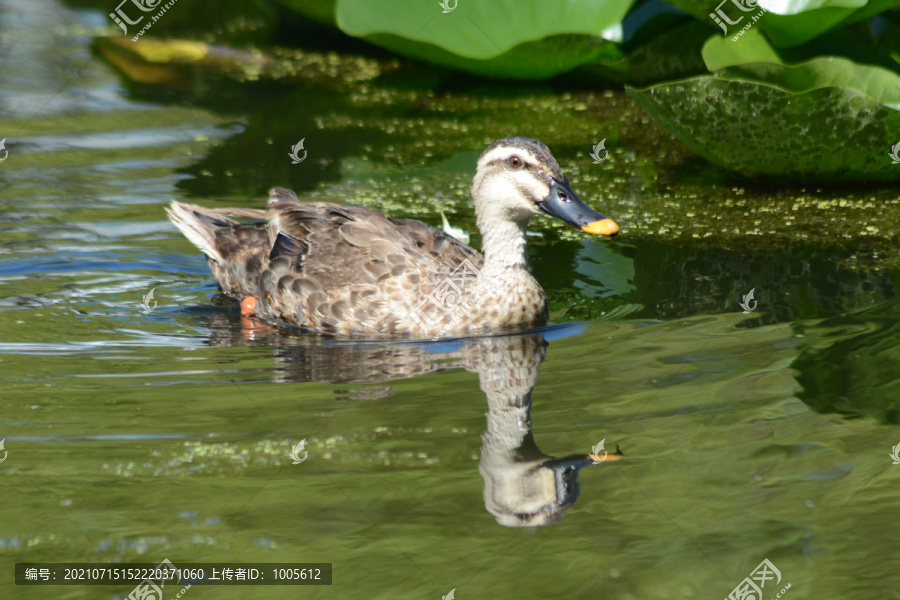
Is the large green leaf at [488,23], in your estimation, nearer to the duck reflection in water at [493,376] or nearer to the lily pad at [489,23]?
the lily pad at [489,23]

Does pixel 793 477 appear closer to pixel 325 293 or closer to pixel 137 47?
pixel 325 293

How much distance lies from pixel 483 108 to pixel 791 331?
16.4ft

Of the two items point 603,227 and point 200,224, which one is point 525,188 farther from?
point 200,224

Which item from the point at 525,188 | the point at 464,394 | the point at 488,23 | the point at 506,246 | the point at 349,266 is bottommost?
the point at 464,394

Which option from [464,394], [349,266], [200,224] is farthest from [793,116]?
[200,224]

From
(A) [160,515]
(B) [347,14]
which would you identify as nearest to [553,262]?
→ (B) [347,14]

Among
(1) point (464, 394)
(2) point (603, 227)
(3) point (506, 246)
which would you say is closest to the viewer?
(1) point (464, 394)

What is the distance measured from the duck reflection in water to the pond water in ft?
0.06

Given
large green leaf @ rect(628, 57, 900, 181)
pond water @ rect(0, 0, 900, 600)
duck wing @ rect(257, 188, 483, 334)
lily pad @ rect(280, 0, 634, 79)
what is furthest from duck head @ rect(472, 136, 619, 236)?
lily pad @ rect(280, 0, 634, 79)

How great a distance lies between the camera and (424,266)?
239 inches

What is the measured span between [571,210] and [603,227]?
264 mm

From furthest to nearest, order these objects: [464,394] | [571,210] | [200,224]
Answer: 1. [200,224]
2. [571,210]
3. [464,394]

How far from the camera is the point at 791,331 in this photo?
5.55 m

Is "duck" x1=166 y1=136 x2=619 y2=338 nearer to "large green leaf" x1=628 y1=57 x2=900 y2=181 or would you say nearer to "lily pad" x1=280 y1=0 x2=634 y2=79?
"large green leaf" x1=628 y1=57 x2=900 y2=181
